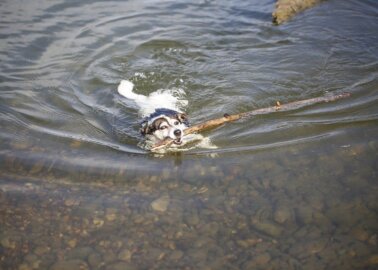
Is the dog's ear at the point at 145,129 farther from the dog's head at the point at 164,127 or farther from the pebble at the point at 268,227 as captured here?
the pebble at the point at 268,227

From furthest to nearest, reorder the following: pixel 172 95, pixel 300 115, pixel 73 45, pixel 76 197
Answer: pixel 73 45 < pixel 172 95 < pixel 300 115 < pixel 76 197

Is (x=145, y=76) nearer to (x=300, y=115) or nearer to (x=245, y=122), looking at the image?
(x=245, y=122)

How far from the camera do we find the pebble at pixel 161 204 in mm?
3986

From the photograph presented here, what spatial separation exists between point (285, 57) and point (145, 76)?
2.40 metres

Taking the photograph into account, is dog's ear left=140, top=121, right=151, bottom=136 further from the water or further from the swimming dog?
the water

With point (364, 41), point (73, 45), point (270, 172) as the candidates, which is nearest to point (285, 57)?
point (364, 41)

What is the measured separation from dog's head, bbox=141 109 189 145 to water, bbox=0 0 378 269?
29cm

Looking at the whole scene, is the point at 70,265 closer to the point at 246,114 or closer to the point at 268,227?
the point at 268,227

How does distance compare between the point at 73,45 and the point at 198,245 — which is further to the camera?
the point at 73,45

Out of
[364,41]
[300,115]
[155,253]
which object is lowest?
[155,253]

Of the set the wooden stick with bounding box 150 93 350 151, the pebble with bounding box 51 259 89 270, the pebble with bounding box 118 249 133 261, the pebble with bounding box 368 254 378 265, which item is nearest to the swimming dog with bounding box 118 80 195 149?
the wooden stick with bounding box 150 93 350 151

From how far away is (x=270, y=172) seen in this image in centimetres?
436

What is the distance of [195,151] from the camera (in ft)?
16.0

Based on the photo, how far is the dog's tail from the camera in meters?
6.27
